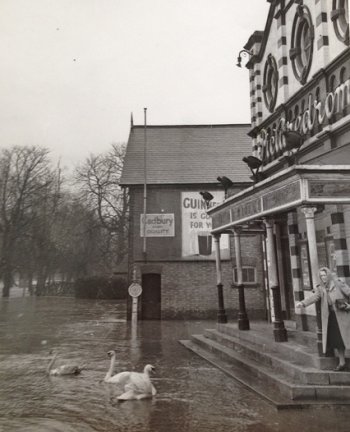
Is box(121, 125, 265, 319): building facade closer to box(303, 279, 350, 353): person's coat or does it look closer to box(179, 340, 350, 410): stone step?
box(179, 340, 350, 410): stone step

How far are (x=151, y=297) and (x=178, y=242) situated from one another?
3391 millimetres

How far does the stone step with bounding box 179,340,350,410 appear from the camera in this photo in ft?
22.8

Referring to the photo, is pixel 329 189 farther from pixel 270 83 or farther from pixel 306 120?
pixel 270 83

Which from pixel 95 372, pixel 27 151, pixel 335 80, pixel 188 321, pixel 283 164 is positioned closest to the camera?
pixel 95 372

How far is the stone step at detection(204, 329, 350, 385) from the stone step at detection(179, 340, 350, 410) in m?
0.31

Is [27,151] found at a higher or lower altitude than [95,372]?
higher

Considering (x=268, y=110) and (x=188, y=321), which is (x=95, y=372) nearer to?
(x=268, y=110)

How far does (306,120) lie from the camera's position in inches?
454

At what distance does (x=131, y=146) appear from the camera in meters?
26.6

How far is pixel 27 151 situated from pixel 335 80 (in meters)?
29.5

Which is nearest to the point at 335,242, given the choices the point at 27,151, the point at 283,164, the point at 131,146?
the point at 283,164

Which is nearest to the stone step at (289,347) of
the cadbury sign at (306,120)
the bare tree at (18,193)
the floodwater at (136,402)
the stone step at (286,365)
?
the stone step at (286,365)

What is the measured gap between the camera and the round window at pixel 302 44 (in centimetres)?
1199

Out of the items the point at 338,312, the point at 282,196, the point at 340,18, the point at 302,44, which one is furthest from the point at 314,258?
the point at 302,44
